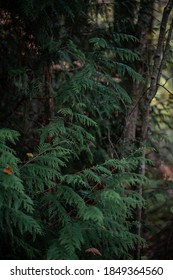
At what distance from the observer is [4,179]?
259cm

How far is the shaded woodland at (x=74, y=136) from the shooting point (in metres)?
2.93

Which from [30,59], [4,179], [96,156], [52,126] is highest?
[30,59]

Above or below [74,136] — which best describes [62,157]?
below

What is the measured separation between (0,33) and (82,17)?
1260mm

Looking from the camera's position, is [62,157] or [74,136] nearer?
[62,157]

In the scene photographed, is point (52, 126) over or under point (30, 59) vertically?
under

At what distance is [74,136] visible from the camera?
12.4 feet

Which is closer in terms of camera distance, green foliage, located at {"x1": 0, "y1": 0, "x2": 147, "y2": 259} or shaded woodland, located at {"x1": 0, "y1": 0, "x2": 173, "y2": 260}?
green foliage, located at {"x1": 0, "y1": 0, "x2": 147, "y2": 259}

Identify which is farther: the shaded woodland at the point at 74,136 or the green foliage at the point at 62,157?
the shaded woodland at the point at 74,136

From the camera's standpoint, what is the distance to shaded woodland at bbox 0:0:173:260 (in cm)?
293

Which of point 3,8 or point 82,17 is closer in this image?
point 3,8
